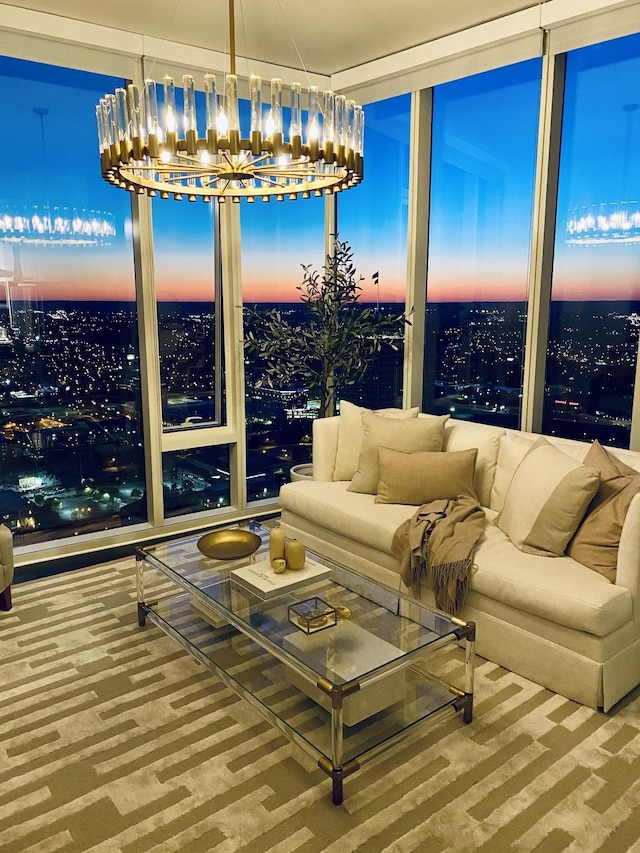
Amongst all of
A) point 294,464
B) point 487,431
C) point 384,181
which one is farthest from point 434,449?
point 384,181

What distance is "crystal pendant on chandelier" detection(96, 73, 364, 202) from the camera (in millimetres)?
2367

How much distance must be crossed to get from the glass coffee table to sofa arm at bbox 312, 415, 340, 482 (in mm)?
1219

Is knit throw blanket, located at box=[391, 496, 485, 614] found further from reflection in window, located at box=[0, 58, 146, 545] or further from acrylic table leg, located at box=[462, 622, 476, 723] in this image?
reflection in window, located at box=[0, 58, 146, 545]

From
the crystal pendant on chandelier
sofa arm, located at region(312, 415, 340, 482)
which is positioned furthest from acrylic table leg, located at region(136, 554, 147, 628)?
the crystal pendant on chandelier

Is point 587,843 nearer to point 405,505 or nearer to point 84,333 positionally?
point 405,505

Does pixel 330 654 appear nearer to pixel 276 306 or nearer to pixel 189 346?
pixel 189 346

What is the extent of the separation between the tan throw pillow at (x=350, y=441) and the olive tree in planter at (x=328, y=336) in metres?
0.58

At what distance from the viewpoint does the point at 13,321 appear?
13.6ft

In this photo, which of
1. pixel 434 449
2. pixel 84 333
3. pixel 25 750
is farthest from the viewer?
pixel 84 333

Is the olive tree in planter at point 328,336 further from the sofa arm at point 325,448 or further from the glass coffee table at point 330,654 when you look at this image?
the glass coffee table at point 330,654

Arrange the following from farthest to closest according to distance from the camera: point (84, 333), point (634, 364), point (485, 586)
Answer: point (84, 333)
point (634, 364)
point (485, 586)

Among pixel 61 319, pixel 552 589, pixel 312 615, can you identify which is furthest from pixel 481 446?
pixel 61 319

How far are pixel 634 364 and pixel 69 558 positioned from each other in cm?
364

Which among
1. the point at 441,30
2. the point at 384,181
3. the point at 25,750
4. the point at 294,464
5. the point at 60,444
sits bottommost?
the point at 25,750
